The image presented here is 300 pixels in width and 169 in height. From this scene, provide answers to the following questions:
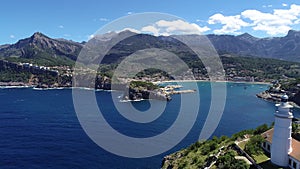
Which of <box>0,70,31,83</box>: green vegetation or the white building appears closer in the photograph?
the white building

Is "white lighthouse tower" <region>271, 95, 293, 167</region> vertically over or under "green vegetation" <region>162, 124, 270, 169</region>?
over

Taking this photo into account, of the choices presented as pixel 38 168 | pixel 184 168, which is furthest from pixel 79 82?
pixel 184 168

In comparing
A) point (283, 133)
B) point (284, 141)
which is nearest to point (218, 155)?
point (284, 141)

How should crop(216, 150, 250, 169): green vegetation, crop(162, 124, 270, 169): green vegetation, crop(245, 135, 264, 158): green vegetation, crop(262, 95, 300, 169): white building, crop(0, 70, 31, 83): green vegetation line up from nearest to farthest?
crop(262, 95, 300, 169): white building
crop(216, 150, 250, 169): green vegetation
crop(162, 124, 270, 169): green vegetation
crop(245, 135, 264, 158): green vegetation
crop(0, 70, 31, 83): green vegetation

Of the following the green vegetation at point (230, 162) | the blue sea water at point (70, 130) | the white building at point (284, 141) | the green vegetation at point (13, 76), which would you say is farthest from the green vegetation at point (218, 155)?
the green vegetation at point (13, 76)

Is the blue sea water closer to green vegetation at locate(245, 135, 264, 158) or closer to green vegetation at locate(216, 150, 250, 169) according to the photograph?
green vegetation at locate(216, 150, 250, 169)

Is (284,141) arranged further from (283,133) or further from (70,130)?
(70,130)

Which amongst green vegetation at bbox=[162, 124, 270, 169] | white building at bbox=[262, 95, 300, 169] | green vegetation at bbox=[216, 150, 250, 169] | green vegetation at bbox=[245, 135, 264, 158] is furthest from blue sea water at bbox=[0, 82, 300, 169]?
white building at bbox=[262, 95, 300, 169]

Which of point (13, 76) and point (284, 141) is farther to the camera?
point (13, 76)
